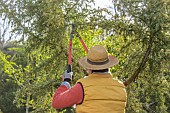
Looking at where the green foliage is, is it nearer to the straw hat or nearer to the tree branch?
the tree branch

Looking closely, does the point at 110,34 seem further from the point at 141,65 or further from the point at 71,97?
the point at 71,97

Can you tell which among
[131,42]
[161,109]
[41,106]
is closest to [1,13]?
[41,106]

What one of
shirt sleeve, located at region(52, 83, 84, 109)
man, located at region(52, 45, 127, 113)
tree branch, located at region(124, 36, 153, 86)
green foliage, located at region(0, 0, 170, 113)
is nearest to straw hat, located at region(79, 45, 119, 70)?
man, located at region(52, 45, 127, 113)

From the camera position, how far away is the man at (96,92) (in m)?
2.71

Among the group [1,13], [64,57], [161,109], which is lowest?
[161,109]

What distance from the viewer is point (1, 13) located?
639cm

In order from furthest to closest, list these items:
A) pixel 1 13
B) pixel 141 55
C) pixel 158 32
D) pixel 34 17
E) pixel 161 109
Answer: pixel 161 109 → pixel 1 13 → pixel 34 17 → pixel 141 55 → pixel 158 32

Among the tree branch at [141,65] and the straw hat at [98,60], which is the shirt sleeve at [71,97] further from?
the tree branch at [141,65]

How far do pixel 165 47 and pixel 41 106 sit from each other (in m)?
3.04

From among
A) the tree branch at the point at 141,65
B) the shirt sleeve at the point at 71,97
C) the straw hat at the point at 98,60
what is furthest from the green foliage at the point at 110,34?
the shirt sleeve at the point at 71,97

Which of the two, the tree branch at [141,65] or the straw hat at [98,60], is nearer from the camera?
the straw hat at [98,60]

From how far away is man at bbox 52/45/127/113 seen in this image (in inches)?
106

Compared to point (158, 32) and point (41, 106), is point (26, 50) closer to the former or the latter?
point (41, 106)

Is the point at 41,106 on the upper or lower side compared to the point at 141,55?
lower
